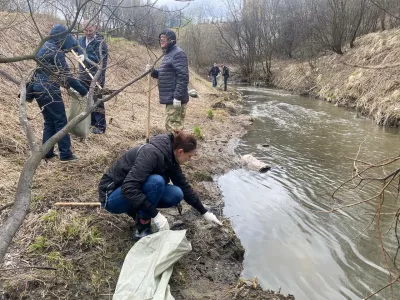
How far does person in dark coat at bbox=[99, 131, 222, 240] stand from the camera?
9.59 feet

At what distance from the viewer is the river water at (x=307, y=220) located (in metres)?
Result: 3.28

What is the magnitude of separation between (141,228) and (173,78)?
289 cm

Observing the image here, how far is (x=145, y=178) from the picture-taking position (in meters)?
2.96

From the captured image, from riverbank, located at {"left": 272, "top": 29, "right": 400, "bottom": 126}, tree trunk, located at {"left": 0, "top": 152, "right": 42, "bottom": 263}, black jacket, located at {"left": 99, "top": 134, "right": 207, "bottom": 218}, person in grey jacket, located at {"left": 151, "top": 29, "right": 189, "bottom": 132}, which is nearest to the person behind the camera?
tree trunk, located at {"left": 0, "top": 152, "right": 42, "bottom": 263}

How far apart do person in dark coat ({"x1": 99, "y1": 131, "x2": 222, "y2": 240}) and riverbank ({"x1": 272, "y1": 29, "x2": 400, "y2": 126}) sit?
4.08m

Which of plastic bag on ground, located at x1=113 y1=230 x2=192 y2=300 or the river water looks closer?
plastic bag on ground, located at x1=113 y1=230 x2=192 y2=300

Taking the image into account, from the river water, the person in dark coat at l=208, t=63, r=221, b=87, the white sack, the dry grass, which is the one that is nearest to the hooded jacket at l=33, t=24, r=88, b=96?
the dry grass

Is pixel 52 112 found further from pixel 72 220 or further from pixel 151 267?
pixel 151 267

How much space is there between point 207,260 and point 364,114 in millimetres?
10614

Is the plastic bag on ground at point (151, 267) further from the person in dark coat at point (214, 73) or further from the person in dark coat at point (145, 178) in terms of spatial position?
the person in dark coat at point (214, 73)

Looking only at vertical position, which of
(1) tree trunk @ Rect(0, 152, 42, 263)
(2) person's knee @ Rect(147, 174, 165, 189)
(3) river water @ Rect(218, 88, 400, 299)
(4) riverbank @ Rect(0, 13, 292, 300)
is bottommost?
(3) river water @ Rect(218, 88, 400, 299)

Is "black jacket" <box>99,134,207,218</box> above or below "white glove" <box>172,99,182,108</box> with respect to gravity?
below

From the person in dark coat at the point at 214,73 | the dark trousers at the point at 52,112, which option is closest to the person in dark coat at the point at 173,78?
the dark trousers at the point at 52,112

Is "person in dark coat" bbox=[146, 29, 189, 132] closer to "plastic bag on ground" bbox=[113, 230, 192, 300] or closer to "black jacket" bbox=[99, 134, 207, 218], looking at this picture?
"black jacket" bbox=[99, 134, 207, 218]
